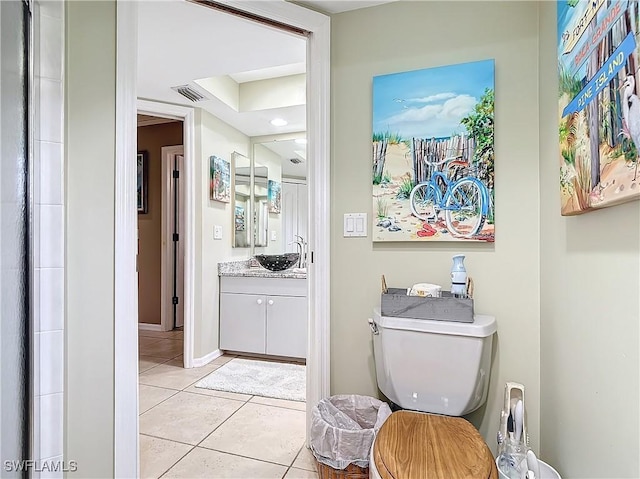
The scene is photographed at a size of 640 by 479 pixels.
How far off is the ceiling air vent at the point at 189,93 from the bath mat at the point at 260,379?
2.15m

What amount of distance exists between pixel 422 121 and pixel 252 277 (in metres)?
2.02

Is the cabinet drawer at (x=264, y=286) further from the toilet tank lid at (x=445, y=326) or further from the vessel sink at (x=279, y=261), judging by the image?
the toilet tank lid at (x=445, y=326)

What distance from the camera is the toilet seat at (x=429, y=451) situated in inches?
36.4

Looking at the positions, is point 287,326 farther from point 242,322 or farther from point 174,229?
point 174,229

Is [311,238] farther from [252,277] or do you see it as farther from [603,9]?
[252,277]

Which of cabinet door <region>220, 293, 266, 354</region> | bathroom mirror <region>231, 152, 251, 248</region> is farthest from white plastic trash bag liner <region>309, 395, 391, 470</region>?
bathroom mirror <region>231, 152, 251, 248</region>

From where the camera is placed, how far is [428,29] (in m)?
1.62

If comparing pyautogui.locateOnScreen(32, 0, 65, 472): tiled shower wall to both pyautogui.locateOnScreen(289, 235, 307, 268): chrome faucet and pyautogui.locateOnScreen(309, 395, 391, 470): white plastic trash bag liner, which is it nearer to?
pyautogui.locateOnScreen(309, 395, 391, 470): white plastic trash bag liner

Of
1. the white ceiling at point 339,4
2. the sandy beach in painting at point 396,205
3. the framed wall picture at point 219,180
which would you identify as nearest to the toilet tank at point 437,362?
the sandy beach in painting at point 396,205

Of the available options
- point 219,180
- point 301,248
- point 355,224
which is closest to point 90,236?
point 355,224

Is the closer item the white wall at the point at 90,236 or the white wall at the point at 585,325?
the white wall at the point at 585,325

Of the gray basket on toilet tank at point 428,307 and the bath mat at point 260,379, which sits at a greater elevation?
the gray basket on toilet tank at point 428,307

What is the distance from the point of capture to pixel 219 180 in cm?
317


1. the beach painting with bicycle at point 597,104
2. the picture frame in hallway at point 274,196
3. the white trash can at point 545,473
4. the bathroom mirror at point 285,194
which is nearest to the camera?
the beach painting with bicycle at point 597,104
